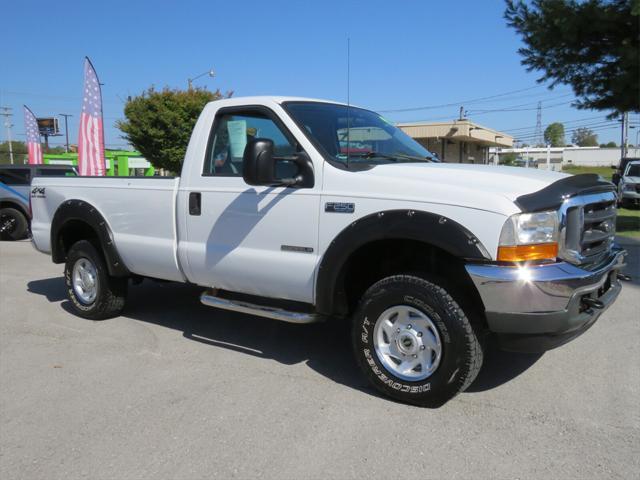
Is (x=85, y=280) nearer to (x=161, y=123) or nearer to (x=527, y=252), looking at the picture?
(x=527, y=252)

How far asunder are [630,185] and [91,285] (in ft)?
70.4

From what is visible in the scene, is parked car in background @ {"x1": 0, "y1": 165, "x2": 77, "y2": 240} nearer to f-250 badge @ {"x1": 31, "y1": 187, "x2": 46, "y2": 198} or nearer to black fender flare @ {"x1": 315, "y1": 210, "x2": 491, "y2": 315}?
f-250 badge @ {"x1": 31, "y1": 187, "x2": 46, "y2": 198}

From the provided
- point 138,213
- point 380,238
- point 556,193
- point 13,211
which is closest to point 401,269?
point 380,238

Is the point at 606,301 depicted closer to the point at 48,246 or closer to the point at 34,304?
the point at 48,246

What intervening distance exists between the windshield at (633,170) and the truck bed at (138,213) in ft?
71.4

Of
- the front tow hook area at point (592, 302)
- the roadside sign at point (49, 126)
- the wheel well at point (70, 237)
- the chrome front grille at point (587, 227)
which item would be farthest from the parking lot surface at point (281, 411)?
the roadside sign at point (49, 126)

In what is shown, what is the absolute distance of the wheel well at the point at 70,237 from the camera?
5.86 metres

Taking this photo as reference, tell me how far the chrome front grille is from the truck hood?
0.78ft

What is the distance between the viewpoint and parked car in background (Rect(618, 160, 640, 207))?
69.9 feet

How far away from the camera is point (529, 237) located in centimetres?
320

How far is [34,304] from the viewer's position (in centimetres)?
667

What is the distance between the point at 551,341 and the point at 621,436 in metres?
0.66

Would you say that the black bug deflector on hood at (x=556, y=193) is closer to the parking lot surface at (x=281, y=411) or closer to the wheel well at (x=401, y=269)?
the wheel well at (x=401, y=269)

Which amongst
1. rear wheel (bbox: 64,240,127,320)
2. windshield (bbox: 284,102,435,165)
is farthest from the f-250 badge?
windshield (bbox: 284,102,435,165)
